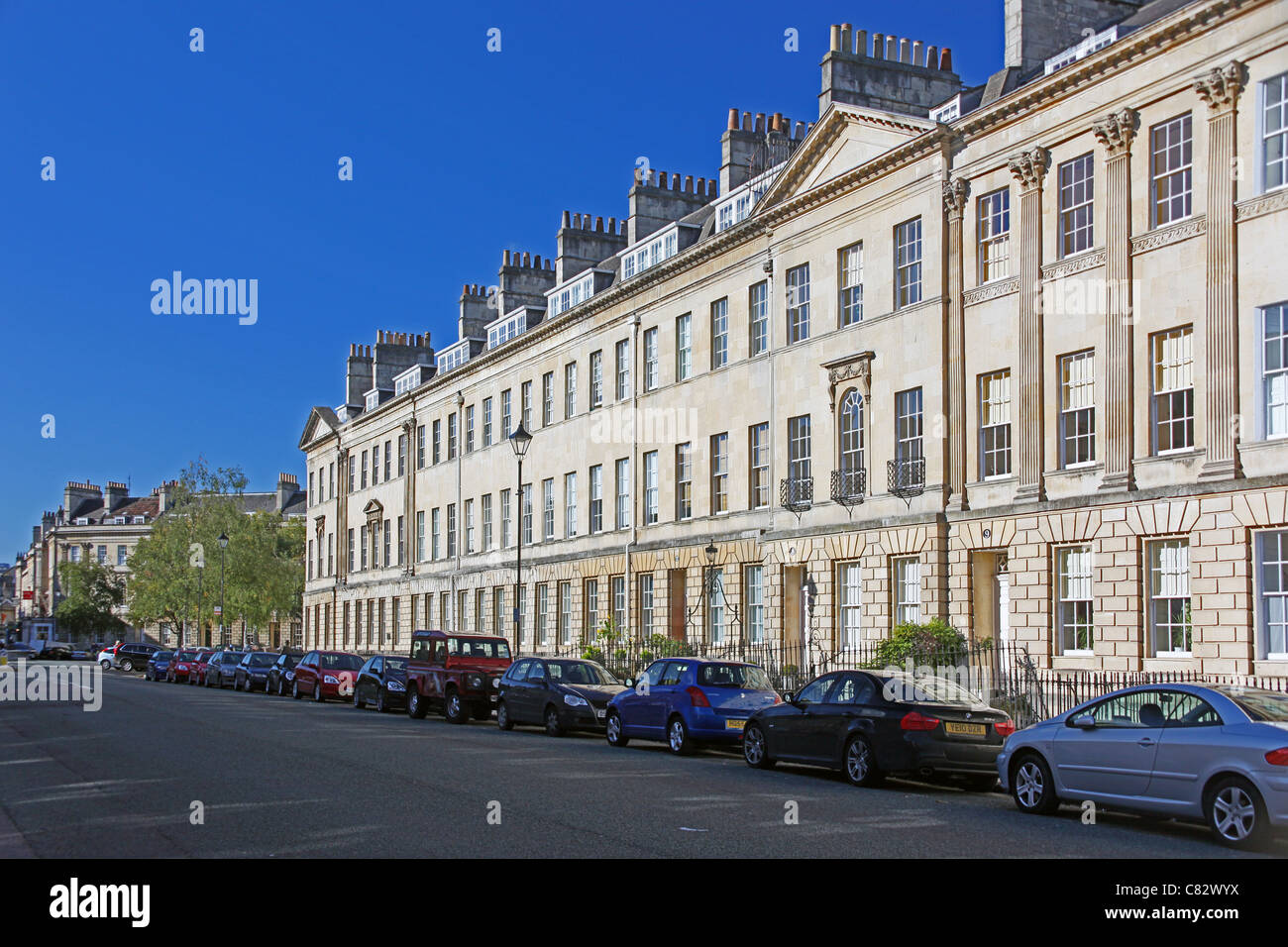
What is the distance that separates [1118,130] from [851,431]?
10020 mm

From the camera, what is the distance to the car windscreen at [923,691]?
16641 millimetres

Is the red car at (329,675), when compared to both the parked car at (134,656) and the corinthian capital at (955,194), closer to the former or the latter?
the corinthian capital at (955,194)

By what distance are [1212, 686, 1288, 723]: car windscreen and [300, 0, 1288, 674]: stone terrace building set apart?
9.94 m

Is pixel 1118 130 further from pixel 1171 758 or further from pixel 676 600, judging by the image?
pixel 676 600

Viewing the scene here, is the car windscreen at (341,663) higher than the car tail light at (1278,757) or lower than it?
lower

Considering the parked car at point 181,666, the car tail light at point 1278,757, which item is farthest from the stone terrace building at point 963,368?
the parked car at point 181,666

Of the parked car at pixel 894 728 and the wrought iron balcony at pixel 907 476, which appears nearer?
the parked car at pixel 894 728

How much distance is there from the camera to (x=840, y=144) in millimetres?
33812

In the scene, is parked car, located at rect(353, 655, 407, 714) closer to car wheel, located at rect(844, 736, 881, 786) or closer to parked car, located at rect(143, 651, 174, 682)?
car wheel, located at rect(844, 736, 881, 786)

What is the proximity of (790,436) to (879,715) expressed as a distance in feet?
62.6

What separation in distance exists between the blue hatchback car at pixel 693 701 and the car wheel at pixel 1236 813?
9.64 metres

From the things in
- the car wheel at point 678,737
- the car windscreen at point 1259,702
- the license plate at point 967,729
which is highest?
the car windscreen at point 1259,702

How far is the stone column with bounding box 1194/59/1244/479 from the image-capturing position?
74.3 feet
